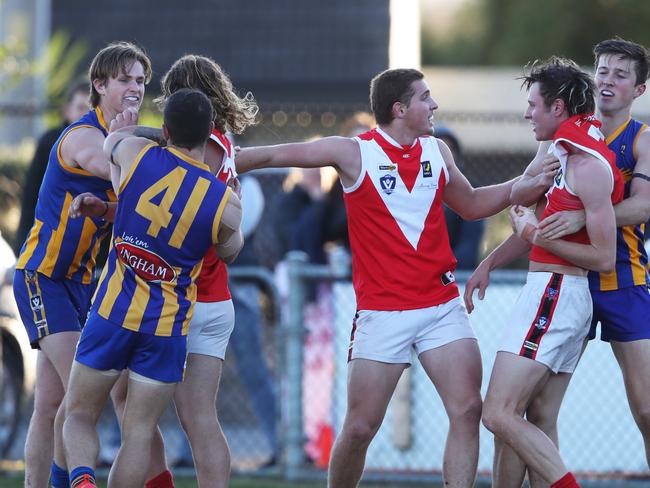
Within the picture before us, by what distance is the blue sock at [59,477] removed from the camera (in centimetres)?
539

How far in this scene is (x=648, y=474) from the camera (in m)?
7.45

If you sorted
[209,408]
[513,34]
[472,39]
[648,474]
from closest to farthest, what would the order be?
1. [209,408]
2. [648,474]
3. [513,34]
4. [472,39]

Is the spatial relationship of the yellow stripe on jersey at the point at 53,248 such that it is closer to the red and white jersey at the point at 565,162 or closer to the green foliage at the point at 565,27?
the red and white jersey at the point at 565,162

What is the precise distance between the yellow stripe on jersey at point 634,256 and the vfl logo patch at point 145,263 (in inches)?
88.7

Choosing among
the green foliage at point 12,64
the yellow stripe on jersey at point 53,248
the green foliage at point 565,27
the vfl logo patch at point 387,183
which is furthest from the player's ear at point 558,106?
the green foliage at point 565,27

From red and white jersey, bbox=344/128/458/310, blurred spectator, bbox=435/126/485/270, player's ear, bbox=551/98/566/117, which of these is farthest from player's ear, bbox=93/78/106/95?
blurred spectator, bbox=435/126/485/270

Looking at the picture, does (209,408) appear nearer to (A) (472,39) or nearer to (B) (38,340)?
(B) (38,340)

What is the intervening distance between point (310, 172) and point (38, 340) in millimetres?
3798

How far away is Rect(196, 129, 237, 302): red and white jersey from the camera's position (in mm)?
5133

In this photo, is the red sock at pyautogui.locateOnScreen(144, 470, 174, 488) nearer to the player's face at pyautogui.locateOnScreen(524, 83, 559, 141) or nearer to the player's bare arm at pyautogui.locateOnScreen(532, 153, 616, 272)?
the player's bare arm at pyautogui.locateOnScreen(532, 153, 616, 272)

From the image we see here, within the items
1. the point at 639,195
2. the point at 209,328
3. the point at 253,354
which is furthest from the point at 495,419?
the point at 253,354

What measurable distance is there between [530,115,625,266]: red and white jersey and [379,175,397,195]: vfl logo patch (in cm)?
→ 73

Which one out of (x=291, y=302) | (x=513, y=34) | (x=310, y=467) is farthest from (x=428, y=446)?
(x=513, y=34)

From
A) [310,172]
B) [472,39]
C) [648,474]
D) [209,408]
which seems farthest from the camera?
[472,39]
